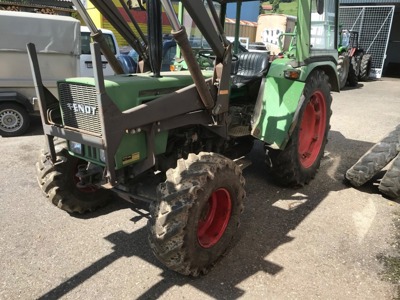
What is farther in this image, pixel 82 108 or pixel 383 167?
pixel 383 167

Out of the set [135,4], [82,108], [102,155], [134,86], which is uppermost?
[135,4]

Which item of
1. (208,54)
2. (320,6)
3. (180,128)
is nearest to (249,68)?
(208,54)

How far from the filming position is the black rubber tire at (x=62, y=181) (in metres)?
3.18

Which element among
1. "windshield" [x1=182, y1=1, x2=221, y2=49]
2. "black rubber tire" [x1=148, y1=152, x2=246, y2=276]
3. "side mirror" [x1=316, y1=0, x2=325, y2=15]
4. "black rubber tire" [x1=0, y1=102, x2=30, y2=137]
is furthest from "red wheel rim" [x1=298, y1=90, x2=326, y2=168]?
"black rubber tire" [x1=0, y1=102, x2=30, y2=137]

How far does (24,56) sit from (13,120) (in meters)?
1.17

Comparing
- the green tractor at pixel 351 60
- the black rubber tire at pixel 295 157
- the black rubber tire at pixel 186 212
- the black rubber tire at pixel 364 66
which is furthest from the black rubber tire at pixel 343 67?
the black rubber tire at pixel 186 212

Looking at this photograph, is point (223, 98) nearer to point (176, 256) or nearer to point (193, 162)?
point (193, 162)

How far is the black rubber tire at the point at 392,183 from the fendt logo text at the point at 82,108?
3204mm

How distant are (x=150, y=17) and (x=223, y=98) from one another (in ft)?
3.04

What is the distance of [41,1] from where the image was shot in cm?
1236

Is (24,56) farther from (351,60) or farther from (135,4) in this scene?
(351,60)

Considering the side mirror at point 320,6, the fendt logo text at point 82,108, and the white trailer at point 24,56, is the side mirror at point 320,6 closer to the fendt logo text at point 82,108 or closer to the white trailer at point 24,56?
the fendt logo text at point 82,108

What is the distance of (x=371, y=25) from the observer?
49.0 ft

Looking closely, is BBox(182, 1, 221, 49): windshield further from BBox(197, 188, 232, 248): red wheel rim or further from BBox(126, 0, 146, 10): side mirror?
BBox(197, 188, 232, 248): red wheel rim
